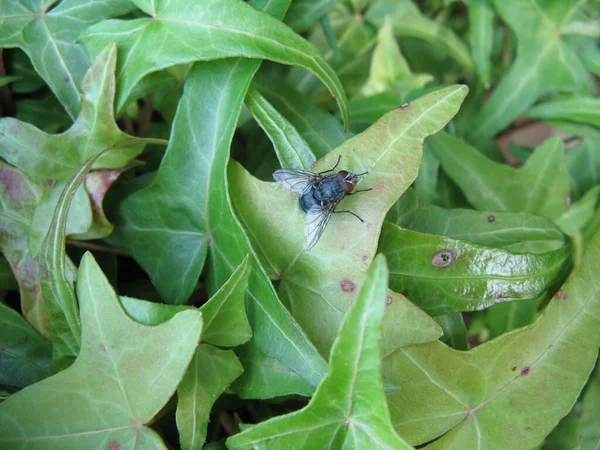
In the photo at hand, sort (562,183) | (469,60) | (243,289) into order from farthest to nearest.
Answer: (469,60), (562,183), (243,289)

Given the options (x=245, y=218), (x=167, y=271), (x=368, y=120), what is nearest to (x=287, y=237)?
(x=245, y=218)

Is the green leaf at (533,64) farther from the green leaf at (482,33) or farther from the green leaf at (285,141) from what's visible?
the green leaf at (285,141)

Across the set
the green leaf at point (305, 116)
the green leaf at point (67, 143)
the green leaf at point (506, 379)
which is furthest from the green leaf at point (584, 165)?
the green leaf at point (67, 143)

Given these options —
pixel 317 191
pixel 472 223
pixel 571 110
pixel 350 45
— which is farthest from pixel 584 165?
pixel 317 191

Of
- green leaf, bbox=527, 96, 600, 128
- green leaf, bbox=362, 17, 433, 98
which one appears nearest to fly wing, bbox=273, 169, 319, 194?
green leaf, bbox=362, 17, 433, 98

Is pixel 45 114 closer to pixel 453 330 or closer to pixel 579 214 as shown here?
pixel 453 330

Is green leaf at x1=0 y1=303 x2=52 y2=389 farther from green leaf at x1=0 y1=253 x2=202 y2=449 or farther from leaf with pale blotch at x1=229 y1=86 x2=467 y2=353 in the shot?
leaf with pale blotch at x1=229 y1=86 x2=467 y2=353

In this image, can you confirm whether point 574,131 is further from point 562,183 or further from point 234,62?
point 234,62
